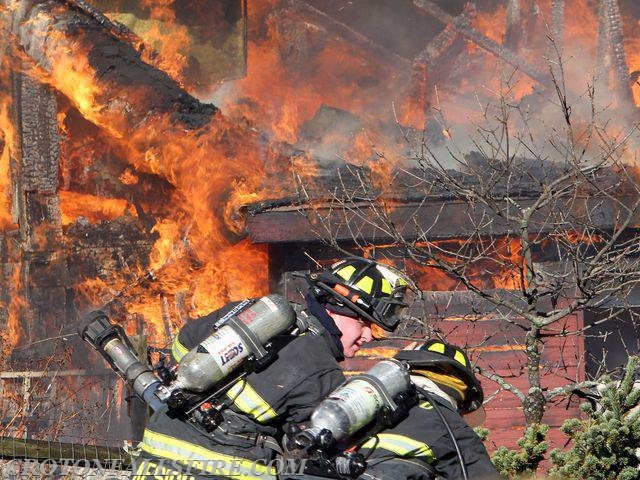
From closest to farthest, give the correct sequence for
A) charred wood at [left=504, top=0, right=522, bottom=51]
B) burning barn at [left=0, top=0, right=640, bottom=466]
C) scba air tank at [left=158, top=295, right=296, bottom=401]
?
scba air tank at [left=158, top=295, right=296, bottom=401]
burning barn at [left=0, top=0, right=640, bottom=466]
charred wood at [left=504, top=0, right=522, bottom=51]

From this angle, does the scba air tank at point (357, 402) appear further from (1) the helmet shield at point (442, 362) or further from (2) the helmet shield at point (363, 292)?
(2) the helmet shield at point (363, 292)

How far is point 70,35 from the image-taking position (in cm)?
1717

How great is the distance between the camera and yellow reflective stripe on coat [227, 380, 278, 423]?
15.2ft

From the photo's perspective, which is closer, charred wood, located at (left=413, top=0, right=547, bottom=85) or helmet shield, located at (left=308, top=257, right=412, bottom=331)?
helmet shield, located at (left=308, top=257, right=412, bottom=331)

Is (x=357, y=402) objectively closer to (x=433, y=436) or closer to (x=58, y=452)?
(x=433, y=436)

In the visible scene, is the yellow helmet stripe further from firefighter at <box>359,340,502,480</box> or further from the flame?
the flame

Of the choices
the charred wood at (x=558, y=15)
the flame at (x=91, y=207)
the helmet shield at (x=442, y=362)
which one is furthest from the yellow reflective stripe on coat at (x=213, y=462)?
the charred wood at (x=558, y=15)

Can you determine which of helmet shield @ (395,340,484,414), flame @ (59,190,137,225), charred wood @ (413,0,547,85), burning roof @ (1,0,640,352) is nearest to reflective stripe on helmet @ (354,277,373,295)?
helmet shield @ (395,340,484,414)

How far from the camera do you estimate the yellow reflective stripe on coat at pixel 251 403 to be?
4629 mm

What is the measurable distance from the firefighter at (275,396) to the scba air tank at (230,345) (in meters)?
0.10

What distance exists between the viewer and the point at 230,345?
4.63 m

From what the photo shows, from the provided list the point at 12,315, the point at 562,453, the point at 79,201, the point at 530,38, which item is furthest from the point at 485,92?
the point at 562,453

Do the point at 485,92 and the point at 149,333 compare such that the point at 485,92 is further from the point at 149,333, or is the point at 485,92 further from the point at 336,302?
the point at 336,302

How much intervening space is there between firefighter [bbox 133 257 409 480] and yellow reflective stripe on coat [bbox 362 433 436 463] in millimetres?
349
